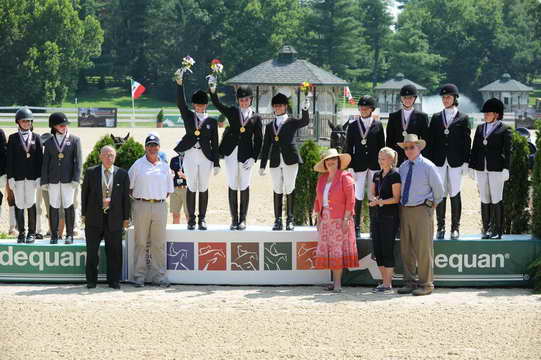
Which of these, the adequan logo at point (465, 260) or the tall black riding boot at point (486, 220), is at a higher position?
the tall black riding boot at point (486, 220)

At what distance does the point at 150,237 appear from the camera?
11.4m

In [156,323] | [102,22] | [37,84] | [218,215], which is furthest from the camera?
[102,22]

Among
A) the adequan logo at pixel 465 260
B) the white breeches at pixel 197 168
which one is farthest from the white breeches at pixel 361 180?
the white breeches at pixel 197 168

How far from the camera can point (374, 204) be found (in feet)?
35.7

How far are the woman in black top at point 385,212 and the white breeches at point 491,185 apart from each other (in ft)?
4.19

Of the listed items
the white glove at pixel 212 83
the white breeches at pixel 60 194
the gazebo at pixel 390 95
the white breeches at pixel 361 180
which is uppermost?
the gazebo at pixel 390 95

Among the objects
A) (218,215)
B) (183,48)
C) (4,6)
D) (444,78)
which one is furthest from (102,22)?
(218,215)

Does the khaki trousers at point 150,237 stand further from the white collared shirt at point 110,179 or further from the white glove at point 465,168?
the white glove at point 465,168

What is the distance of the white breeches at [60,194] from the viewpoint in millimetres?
11586

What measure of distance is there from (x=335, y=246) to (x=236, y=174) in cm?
171

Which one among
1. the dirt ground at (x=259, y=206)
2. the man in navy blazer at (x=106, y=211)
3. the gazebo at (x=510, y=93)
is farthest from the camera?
the gazebo at (x=510, y=93)

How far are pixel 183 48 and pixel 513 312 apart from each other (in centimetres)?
7090

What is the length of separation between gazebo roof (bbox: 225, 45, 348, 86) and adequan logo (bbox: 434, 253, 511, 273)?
92.9 feet

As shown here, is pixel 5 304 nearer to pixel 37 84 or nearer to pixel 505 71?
pixel 37 84
